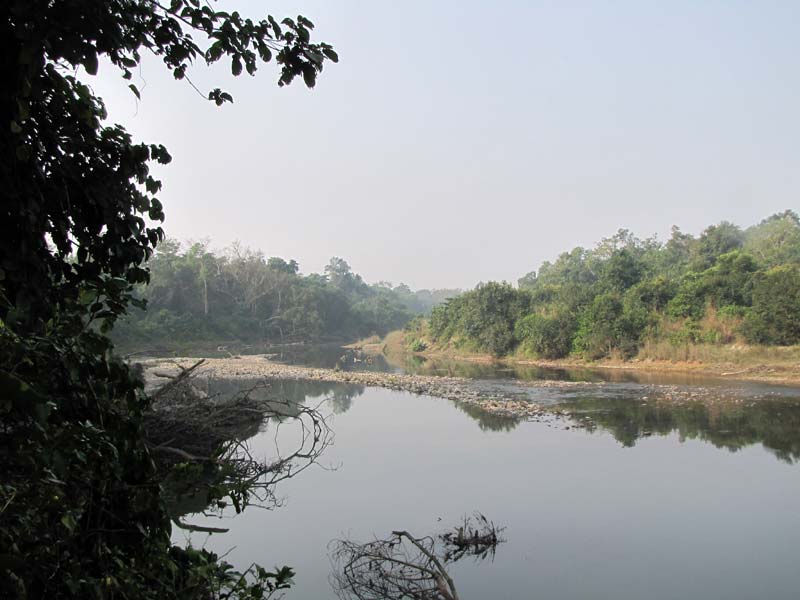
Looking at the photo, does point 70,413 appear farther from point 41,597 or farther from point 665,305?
point 665,305

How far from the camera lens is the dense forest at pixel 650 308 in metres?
20.8

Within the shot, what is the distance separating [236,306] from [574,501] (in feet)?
137

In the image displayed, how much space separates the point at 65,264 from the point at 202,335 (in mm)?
39173

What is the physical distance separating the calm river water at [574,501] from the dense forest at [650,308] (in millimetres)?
7954

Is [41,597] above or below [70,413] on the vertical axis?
below

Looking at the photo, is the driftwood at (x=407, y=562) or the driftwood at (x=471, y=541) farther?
the driftwood at (x=471, y=541)

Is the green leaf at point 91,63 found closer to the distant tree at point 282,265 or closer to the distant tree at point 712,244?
the distant tree at point 712,244

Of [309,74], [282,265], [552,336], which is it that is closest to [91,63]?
[309,74]

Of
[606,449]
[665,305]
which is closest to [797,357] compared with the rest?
[665,305]

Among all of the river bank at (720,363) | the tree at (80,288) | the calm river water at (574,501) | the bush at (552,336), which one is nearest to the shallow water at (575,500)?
the calm river water at (574,501)

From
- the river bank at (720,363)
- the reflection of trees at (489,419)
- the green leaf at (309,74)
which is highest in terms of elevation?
the green leaf at (309,74)

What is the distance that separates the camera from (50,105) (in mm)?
1816

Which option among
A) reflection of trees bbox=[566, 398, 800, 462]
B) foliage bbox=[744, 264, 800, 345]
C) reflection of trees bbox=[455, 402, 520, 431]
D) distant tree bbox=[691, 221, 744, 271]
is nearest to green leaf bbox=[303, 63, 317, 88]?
reflection of trees bbox=[566, 398, 800, 462]

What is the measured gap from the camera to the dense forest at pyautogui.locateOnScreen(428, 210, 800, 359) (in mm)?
20766
